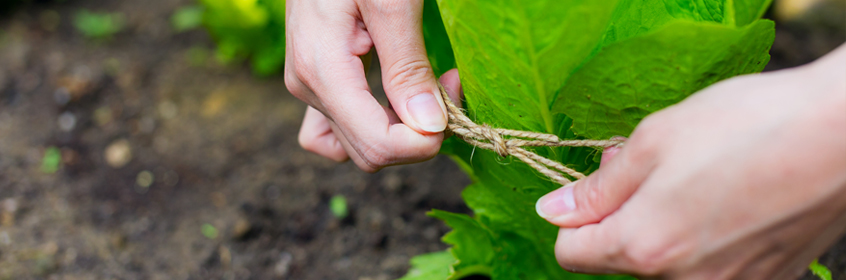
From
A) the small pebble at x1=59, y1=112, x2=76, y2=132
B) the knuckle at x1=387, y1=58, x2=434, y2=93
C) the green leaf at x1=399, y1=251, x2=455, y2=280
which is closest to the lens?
the knuckle at x1=387, y1=58, x2=434, y2=93

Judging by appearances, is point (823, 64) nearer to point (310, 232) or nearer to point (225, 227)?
point (310, 232)

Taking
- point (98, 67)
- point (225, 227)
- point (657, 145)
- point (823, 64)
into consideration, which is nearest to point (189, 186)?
point (225, 227)

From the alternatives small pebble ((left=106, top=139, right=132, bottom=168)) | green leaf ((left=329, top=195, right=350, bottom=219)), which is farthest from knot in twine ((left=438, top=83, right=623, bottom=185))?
small pebble ((left=106, top=139, right=132, bottom=168))

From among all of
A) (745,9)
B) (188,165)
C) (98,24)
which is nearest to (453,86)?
(745,9)

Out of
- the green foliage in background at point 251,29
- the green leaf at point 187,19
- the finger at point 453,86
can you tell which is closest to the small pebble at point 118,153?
the green foliage in background at point 251,29

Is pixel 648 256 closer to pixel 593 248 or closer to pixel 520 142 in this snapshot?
pixel 593 248

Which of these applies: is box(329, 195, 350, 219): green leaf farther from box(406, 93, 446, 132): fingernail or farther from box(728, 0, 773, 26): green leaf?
box(728, 0, 773, 26): green leaf

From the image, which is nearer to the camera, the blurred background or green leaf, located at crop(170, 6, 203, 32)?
the blurred background
